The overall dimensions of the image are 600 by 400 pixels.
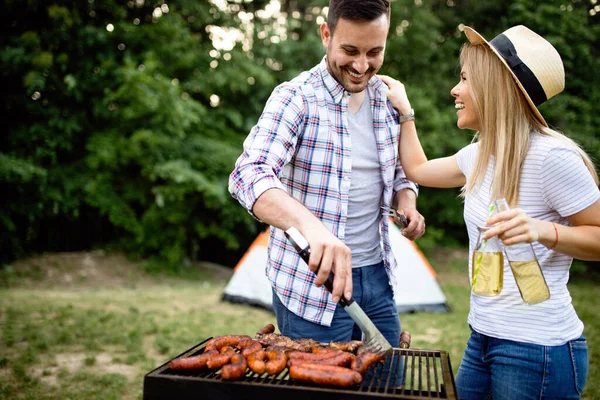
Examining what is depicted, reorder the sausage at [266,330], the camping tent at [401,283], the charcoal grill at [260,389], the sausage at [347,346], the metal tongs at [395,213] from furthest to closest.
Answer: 1. the camping tent at [401,283]
2. the metal tongs at [395,213]
3. the sausage at [266,330]
4. the sausage at [347,346]
5. the charcoal grill at [260,389]

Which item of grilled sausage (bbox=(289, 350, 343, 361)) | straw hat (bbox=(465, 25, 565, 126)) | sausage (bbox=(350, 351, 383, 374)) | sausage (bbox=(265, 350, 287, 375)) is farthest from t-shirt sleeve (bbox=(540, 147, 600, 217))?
sausage (bbox=(265, 350, 287, 375))

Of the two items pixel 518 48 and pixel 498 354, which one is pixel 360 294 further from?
pixel 518 48

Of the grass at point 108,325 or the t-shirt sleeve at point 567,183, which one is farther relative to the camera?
the grass at point 108,325

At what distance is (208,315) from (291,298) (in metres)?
5.18

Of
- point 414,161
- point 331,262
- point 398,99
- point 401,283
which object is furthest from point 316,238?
point 401,283

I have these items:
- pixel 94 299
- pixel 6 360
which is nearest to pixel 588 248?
pixel 6 360

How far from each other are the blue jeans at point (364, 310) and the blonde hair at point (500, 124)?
658 millimetres

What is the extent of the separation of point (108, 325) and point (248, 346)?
4.99m

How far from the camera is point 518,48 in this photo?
1984 millimetres

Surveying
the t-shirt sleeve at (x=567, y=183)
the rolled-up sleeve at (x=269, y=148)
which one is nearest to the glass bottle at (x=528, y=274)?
the t-shirt sleeve at (x=567, y=183)

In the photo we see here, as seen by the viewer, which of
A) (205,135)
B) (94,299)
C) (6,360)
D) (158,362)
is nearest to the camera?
(6,360)

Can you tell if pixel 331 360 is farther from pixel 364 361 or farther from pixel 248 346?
pixel 248 346

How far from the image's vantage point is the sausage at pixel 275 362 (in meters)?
1.80

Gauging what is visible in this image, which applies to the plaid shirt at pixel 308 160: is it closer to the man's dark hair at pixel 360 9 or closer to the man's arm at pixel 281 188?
the man's arm at pixel 281 188
